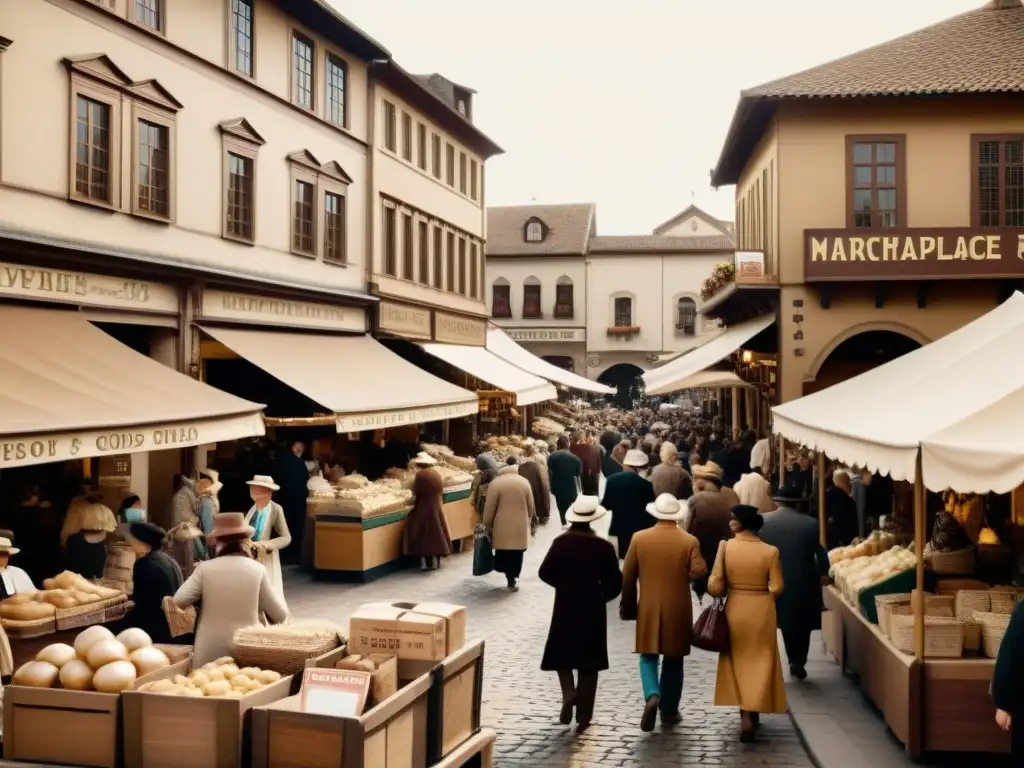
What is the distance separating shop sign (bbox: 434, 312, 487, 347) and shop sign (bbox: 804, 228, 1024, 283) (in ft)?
33.0

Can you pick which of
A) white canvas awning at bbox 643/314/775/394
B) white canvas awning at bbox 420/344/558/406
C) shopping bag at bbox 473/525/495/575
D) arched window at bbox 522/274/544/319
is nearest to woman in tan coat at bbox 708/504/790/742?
shopping bag at bbox 473/525/495/575

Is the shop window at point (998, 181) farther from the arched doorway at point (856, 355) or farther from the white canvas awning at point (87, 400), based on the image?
the white canvas awning at point (87, 400)

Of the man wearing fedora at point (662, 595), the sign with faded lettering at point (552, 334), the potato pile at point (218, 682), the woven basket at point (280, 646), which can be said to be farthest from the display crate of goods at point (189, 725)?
the sign with faded lettering at point (552, 334)

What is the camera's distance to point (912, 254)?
2227 centimetres

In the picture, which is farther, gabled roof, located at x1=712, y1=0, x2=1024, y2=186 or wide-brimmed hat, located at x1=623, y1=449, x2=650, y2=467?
gabled roof, located at x1=712, y1=0, x2=1024, y2=186

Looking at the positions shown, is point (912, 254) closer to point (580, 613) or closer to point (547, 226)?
point (580, 613)

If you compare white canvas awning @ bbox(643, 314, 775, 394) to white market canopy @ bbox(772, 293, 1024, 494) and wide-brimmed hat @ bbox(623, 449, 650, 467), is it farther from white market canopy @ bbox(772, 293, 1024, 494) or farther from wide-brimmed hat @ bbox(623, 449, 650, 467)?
white market canopy @ bbox(772, 293, 1024, 494)

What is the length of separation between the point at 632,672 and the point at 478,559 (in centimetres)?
489

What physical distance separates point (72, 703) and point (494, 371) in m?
23.1

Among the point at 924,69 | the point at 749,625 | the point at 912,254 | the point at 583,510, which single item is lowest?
the point at 749,625

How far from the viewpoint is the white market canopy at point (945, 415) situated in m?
7.45

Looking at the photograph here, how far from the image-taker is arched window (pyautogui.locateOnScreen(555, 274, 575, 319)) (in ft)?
191

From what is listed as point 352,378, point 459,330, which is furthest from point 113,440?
point 459,330

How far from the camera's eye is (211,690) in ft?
19.0
